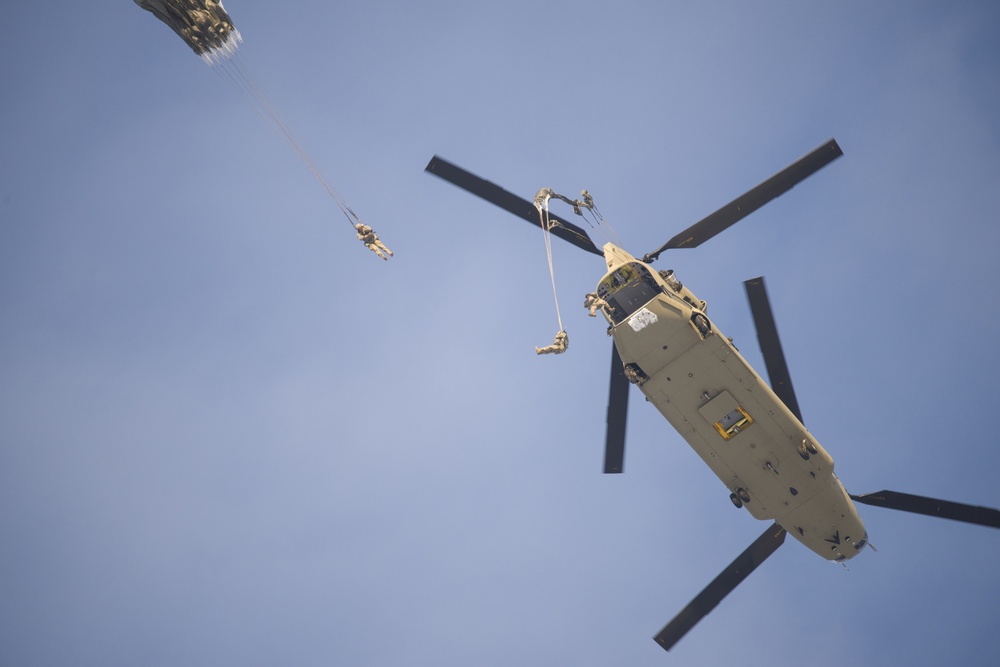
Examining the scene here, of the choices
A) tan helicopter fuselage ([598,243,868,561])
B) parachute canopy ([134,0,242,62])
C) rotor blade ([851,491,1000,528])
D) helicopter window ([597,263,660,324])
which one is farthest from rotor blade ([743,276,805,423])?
parachute canopy ([134,0,242,62])

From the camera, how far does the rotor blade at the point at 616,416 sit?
21188 mm

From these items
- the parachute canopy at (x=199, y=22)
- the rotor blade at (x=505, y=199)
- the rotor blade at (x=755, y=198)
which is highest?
the parachute canopy at (x=199, y=22)

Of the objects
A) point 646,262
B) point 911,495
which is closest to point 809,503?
point 911,495

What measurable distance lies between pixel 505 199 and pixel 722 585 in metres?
13.3

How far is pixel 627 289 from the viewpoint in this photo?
19.7 metres

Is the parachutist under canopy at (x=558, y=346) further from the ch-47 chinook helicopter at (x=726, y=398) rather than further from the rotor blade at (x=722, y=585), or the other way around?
the rotor blade at (x=722, y=585)

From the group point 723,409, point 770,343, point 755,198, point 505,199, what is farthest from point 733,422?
point 505,199

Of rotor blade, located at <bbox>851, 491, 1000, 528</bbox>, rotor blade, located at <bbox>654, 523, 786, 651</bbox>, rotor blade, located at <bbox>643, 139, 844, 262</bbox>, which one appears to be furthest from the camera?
rotor blade, located at <bbox>654, 523, 786, 651</bbox>

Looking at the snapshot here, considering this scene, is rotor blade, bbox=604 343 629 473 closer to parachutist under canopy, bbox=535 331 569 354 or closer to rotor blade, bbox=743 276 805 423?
parachutist under canopy, bbox=535 331 569 354

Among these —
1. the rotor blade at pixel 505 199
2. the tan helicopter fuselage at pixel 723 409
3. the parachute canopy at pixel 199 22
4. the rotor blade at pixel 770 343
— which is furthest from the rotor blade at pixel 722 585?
the parachute canopy at pixel 199 22

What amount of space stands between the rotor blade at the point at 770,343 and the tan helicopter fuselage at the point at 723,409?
52cm

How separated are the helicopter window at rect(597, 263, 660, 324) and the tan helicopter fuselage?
25 mm

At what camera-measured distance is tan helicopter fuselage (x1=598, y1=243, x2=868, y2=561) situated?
19.6m

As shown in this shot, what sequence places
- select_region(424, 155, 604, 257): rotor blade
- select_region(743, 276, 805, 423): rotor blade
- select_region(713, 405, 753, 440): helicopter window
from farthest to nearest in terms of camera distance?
select_region(713, 405, 753, 440): helicopter window → select_region(424, 155, 604, 257): rotor blade → select_region(743, 276, 805, 423): rotor blade
